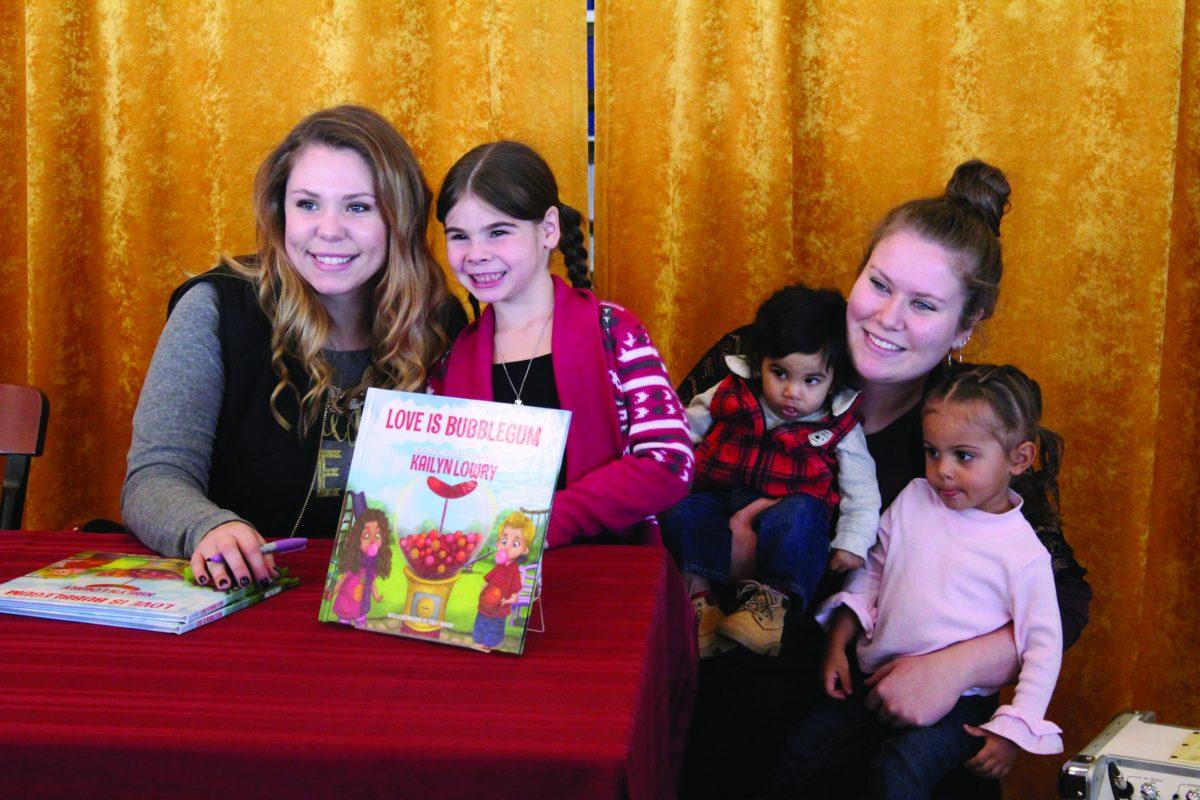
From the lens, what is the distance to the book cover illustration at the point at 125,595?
1.18 m

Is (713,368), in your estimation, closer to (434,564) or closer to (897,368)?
(897,368)

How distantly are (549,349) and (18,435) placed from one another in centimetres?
113

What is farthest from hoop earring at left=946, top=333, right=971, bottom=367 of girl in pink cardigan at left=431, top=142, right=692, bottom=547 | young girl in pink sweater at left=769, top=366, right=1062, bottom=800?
girl in pink cardigan at left=431, top=142, right=692, bottom=547

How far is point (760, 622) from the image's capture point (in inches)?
71.9

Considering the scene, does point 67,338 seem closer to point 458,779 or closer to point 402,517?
point 402,517

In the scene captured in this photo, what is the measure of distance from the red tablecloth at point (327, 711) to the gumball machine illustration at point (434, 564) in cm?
3

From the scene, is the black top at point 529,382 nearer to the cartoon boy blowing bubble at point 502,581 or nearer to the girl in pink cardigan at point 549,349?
the girl in pink cardigan at point 549,349

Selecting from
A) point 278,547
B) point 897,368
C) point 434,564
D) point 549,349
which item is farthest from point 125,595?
point 897,368

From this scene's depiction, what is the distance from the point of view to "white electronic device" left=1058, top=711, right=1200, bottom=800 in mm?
1528

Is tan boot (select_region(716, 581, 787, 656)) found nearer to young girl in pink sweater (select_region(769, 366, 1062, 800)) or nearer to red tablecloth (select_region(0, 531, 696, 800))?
young girl in pink sweater (select_region(769, 366, 1062, 800))

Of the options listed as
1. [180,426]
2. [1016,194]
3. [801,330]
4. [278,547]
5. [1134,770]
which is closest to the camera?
[278,547]

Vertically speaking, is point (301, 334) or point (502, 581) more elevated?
point (301, 334)

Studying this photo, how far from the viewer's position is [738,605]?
1.91 meters

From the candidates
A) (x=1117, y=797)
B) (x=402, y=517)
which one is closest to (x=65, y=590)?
(x=402, y=517)
